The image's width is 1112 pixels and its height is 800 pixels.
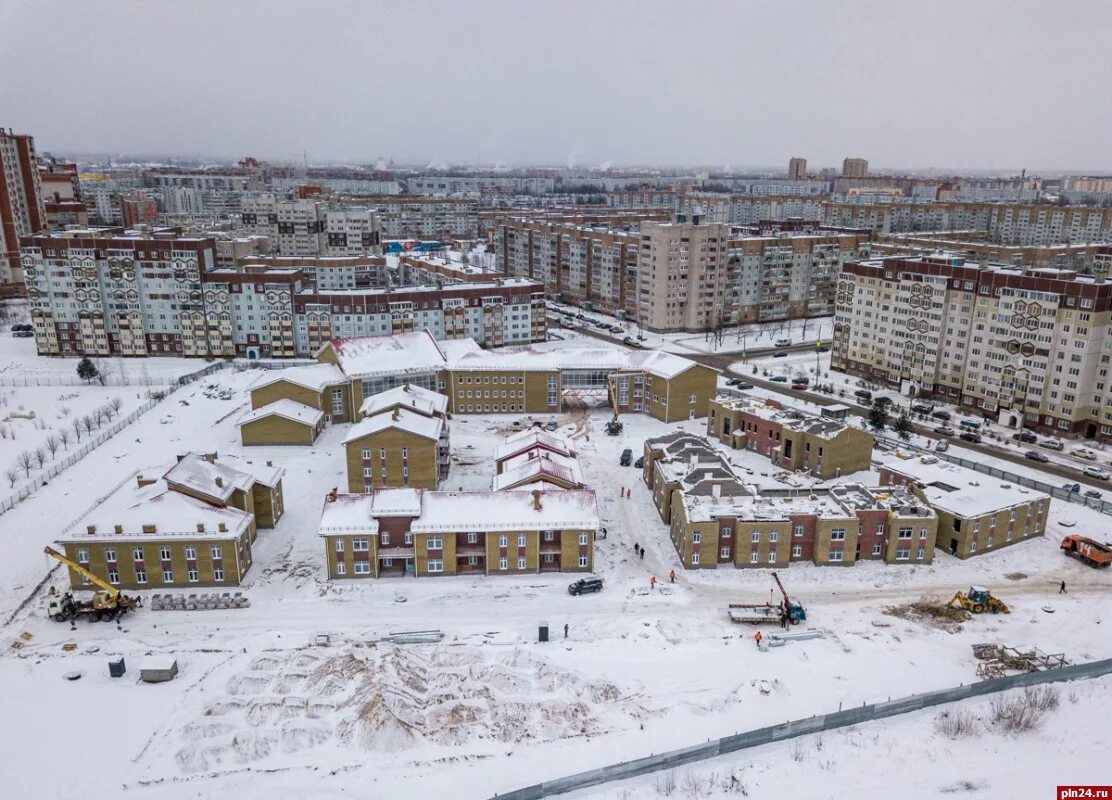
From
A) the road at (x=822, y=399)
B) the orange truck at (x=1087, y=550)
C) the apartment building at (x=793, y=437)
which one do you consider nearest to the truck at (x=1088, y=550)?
the orange truck at (x=1087, y=550)

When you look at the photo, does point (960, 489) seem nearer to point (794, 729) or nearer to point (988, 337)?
point (794, 729)

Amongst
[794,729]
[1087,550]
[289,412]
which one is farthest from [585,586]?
[289,412]

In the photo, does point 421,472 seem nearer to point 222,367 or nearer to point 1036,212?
point 222,367

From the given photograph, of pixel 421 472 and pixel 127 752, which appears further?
pixel 421 472

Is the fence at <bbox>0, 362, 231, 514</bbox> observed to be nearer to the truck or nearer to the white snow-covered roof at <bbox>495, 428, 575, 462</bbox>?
the white snow-covered roof at <bbox>495, 428, 575, 462</bbox>

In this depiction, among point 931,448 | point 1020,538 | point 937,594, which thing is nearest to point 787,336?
point 931,448

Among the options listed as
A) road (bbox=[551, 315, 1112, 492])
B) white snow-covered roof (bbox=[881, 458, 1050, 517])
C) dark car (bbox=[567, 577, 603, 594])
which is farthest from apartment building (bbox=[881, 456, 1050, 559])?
dark car (bbox=[567, 577, 603, 594])
